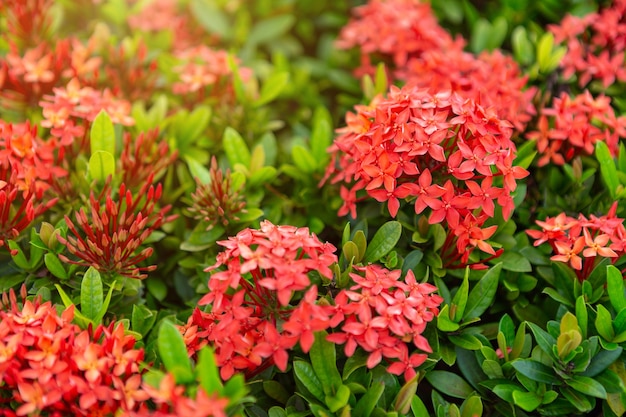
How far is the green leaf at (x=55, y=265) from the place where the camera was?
2018mm

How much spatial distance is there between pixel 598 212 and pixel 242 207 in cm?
127

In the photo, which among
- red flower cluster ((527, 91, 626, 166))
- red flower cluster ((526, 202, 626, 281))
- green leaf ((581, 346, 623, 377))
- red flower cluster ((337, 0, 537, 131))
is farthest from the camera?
red flower cluster ((337, 0, 537, 131))

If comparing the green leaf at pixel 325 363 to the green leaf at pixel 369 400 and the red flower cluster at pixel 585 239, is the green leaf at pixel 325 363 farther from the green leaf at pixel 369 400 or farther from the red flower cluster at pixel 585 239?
the red flower cluster at pixel 585 239

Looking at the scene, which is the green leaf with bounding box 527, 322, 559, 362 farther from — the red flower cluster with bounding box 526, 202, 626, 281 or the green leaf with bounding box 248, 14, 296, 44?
the green leaf with bounding box 248, 14, 296, 44

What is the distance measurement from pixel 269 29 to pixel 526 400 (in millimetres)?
2333

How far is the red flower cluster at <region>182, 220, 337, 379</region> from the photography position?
166 cm

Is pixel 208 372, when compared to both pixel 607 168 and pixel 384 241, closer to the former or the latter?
pixel 384 241

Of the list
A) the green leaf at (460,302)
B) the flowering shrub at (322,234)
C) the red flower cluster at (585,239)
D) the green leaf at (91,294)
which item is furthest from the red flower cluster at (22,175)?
the red flower cluster at (585,239)

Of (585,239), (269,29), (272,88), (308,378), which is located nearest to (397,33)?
(272,88)

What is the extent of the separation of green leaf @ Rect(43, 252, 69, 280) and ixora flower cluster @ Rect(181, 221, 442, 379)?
505mm

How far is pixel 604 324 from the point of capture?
1.91 m

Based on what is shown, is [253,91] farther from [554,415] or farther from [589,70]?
[554,415]

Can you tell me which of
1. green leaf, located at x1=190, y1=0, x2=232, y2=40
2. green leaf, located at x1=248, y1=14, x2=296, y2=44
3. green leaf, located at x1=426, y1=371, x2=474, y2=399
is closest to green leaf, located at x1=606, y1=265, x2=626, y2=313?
green leaf, located at x1=426, y1=371, x2=474, y2=399

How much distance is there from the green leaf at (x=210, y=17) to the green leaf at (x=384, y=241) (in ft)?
5.75
